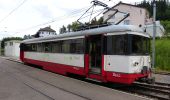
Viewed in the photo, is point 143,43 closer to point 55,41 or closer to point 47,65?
point 55,41

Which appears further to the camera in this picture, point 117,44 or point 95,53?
point 95,53

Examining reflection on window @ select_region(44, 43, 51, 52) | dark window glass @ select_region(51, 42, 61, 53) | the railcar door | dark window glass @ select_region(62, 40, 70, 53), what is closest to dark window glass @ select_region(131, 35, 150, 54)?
the railcar door

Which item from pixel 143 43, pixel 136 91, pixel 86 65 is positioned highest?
pixel 143 43

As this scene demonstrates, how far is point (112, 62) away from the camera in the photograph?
550 inches

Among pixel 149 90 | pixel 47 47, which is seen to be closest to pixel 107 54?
pixel 149 90

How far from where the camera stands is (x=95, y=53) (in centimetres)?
1584

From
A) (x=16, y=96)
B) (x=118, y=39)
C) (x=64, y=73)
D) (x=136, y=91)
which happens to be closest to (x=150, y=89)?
(x=136, y=91)

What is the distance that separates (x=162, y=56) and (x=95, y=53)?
11671 millimetres

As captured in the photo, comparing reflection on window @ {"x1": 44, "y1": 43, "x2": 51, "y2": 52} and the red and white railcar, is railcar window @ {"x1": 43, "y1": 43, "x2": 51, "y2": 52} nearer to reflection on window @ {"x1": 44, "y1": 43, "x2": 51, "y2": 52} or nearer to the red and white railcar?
reflection on window @ {"x1": 44, "y1": 43, "x2": 51, "y2": 52}

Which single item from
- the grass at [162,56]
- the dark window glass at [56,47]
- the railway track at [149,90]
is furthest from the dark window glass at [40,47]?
the railway track at [149,90]

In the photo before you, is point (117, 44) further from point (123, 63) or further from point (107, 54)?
point (123, 63)

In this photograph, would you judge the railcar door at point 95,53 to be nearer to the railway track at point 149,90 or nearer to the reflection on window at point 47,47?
the railway track at point 149,90

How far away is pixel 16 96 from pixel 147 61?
6.88 meters

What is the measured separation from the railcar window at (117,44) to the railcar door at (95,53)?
3.39 ft
